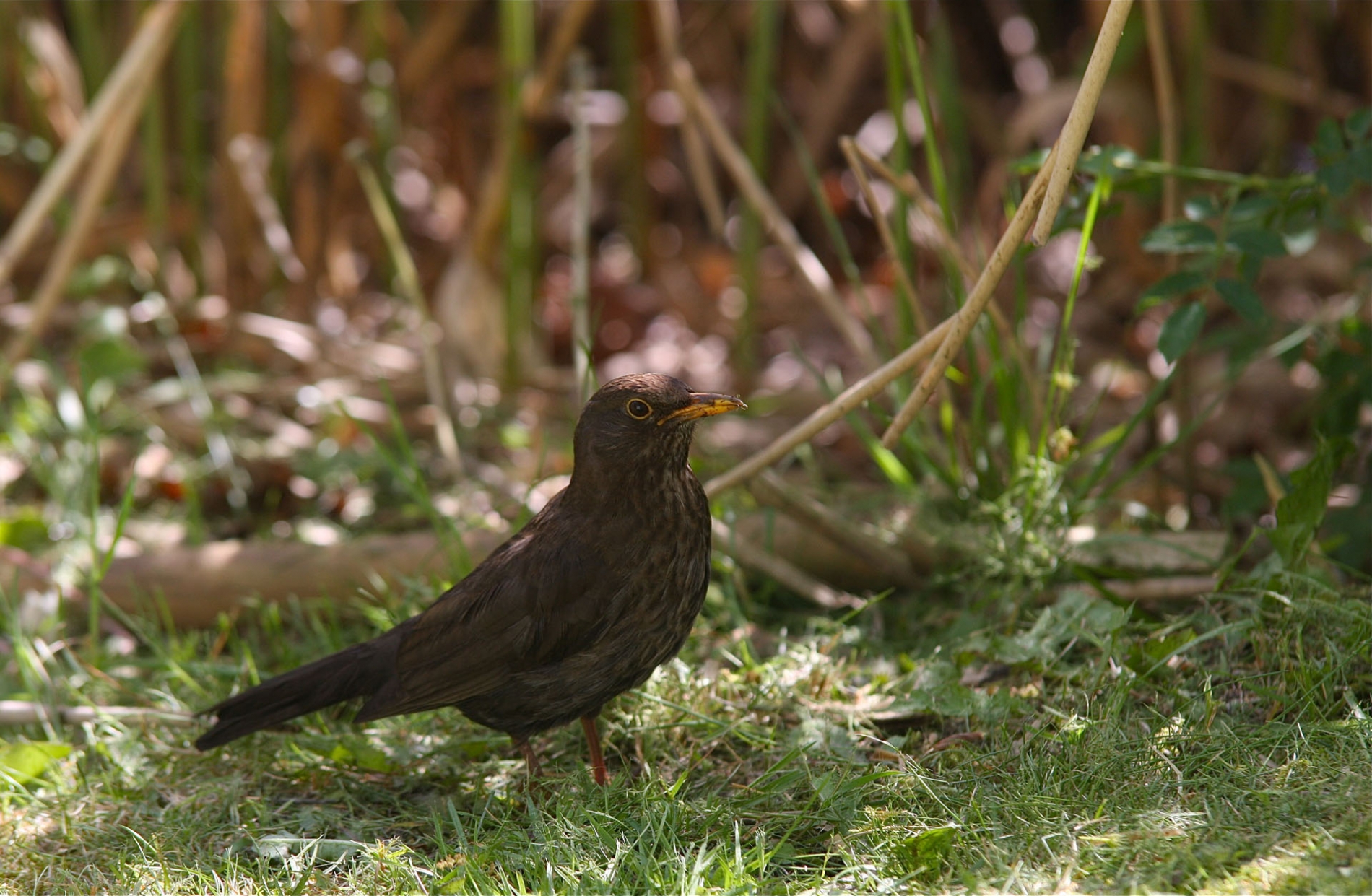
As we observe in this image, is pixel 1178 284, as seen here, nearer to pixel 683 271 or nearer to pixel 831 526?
pixel 831 526

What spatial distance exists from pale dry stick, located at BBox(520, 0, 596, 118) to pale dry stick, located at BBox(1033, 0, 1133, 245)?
7.82ft

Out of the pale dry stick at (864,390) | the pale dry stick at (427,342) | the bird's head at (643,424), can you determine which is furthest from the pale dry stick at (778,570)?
the pale dry stick at (427,342)

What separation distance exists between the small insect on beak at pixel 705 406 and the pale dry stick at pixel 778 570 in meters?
0.64

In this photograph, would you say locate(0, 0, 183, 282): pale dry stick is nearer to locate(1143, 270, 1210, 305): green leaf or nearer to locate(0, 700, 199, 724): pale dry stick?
locate(0, 700, 199, 724): pale dry stick

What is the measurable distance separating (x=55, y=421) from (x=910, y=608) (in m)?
3.10

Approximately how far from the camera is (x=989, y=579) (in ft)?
10.2

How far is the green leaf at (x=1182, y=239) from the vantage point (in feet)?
8.91

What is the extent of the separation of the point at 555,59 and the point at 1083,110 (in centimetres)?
248

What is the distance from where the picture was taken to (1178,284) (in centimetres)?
281

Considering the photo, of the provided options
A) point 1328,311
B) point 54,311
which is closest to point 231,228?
point 54,311

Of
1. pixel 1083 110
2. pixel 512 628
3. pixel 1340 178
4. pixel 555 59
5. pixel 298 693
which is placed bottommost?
pixel 298 693

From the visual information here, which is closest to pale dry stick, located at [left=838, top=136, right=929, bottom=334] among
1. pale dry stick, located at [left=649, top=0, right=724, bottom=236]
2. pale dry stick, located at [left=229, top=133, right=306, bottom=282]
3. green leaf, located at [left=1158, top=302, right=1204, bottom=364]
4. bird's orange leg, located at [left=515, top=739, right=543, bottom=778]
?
green leaf, located at [left=1158, top=302, right=1204, bottom=364]

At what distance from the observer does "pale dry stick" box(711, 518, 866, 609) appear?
3236mm

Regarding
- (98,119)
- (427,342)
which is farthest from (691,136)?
(98,119)
